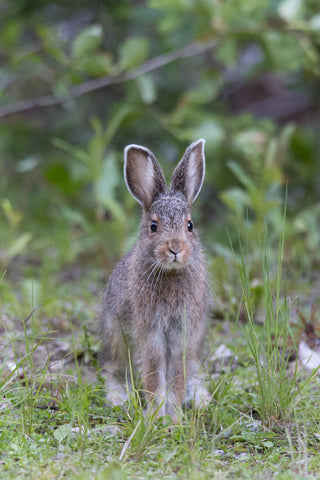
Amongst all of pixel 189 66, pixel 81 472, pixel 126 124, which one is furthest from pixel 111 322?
pixel 189 66

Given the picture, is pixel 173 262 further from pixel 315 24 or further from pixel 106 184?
pixel 315 24

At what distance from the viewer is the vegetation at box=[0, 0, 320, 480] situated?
12.0ft

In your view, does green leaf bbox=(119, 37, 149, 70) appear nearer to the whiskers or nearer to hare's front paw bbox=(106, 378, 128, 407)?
the whiskers

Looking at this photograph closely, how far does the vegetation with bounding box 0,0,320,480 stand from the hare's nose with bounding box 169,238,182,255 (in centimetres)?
39

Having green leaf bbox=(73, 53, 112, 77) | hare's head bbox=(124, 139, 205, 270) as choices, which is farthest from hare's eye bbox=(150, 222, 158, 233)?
green leaf bbox=(73, 53, 112, 77)

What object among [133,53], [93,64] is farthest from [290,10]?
[93,64]

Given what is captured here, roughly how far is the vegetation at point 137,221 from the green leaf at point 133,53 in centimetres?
2

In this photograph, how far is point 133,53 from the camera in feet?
24.5

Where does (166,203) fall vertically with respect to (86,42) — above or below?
below

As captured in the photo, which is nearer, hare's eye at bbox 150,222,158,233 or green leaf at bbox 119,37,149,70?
hare's eye at bbox 150,222,158,233

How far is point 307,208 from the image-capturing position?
863 centimetres

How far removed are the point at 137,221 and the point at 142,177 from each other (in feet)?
10.1

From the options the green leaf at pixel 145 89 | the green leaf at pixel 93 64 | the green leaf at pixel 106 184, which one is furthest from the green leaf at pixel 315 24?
the green leaf at pixel 106 184

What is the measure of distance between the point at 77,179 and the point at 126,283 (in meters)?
3.75
